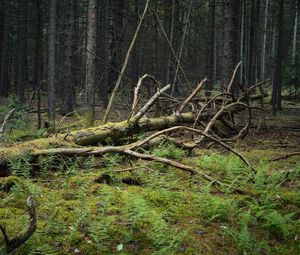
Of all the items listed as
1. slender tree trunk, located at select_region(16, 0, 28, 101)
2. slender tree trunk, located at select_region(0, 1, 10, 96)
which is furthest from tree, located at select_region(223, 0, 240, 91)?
slender tree trunk, located at select_region(0, 1, 10, 96)

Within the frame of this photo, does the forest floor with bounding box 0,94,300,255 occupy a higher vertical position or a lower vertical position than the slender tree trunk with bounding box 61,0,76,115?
lower

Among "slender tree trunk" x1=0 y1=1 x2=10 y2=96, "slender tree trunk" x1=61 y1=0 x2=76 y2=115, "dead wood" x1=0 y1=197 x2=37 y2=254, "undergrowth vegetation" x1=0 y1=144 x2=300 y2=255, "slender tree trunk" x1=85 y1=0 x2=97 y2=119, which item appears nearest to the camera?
"dead wood" x1=0 y1=197 x2=37 y2=254

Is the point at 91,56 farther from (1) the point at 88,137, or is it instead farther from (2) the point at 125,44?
(2) the point at 125,44

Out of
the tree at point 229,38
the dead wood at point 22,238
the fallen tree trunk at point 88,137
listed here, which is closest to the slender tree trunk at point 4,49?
the tree at point 229,38

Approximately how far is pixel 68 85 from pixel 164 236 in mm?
15742

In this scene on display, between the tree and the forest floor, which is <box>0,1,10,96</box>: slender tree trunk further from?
the forest floor

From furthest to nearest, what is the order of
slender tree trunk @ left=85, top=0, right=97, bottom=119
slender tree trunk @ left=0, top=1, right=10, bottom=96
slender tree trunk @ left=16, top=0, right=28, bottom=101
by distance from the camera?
slender tree trunk @ left=0, top=1, right=10, bottom=96, slender tree trunk @ left=16, top=0, right=28, bottom=101, slender tree trunk @ left=85, top=0, right=97, bottom=119

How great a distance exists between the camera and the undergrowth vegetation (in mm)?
3828

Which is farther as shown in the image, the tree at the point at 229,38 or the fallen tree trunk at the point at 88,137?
the tree at the point at 229,38

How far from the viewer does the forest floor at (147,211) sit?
12.6 feet

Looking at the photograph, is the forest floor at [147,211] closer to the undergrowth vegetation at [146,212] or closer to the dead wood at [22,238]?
the undergrowth vegetation at [146,212]

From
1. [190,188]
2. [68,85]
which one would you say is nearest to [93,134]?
[190,188]

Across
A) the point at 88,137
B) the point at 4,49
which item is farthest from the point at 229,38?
the point at 4,49

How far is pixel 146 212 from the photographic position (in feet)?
14.0
